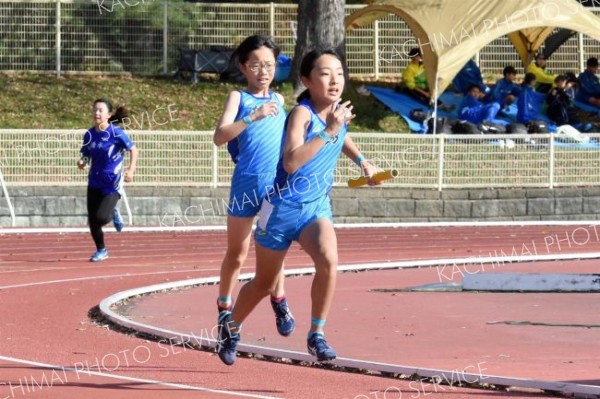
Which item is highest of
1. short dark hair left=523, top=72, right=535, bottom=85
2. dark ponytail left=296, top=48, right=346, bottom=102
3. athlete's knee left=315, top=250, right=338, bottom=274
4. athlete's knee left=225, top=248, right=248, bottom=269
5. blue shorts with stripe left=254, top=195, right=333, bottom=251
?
dark ponytail left=296, top=48, right=346, bottom=102

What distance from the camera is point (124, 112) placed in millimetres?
16891

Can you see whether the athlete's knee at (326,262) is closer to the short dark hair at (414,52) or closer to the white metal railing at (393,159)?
the white metal railing at (393,159)

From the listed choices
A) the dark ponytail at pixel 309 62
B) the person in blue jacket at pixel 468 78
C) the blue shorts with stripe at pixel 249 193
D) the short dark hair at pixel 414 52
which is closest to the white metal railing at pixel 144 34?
the short dark hair at pixel 414 52

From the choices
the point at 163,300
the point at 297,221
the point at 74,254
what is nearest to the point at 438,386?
the point at 297,221

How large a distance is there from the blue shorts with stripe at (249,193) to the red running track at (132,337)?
3.23 feet

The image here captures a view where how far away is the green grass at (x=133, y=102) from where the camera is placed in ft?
92.8

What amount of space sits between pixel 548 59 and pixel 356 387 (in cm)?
2793

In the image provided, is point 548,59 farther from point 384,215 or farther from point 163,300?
point 163,300

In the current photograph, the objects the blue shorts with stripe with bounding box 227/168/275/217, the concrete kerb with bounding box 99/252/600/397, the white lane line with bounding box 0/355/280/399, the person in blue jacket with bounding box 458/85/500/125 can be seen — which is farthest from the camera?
the person in blue jacket with bounding box 458/85/500/125

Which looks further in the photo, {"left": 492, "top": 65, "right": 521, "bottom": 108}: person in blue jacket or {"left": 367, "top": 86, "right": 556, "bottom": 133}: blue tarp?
{"left": 492, "top": 65, "right": 521, "bottom": 108}: person in blue jacket

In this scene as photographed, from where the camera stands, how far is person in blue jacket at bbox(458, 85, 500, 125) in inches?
1122

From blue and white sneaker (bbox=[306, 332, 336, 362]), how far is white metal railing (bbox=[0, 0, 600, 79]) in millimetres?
23839

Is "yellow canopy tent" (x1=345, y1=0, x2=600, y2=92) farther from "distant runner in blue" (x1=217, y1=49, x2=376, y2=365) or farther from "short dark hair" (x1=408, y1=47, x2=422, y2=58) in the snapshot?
"distant runner in blue" (x1=217, y1=49, x2=376, y2=365)

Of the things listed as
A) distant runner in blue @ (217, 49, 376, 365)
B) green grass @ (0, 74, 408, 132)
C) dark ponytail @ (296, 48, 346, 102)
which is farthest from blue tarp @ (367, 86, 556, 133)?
distant runner in blue @ (217, 49, 376, 365)
